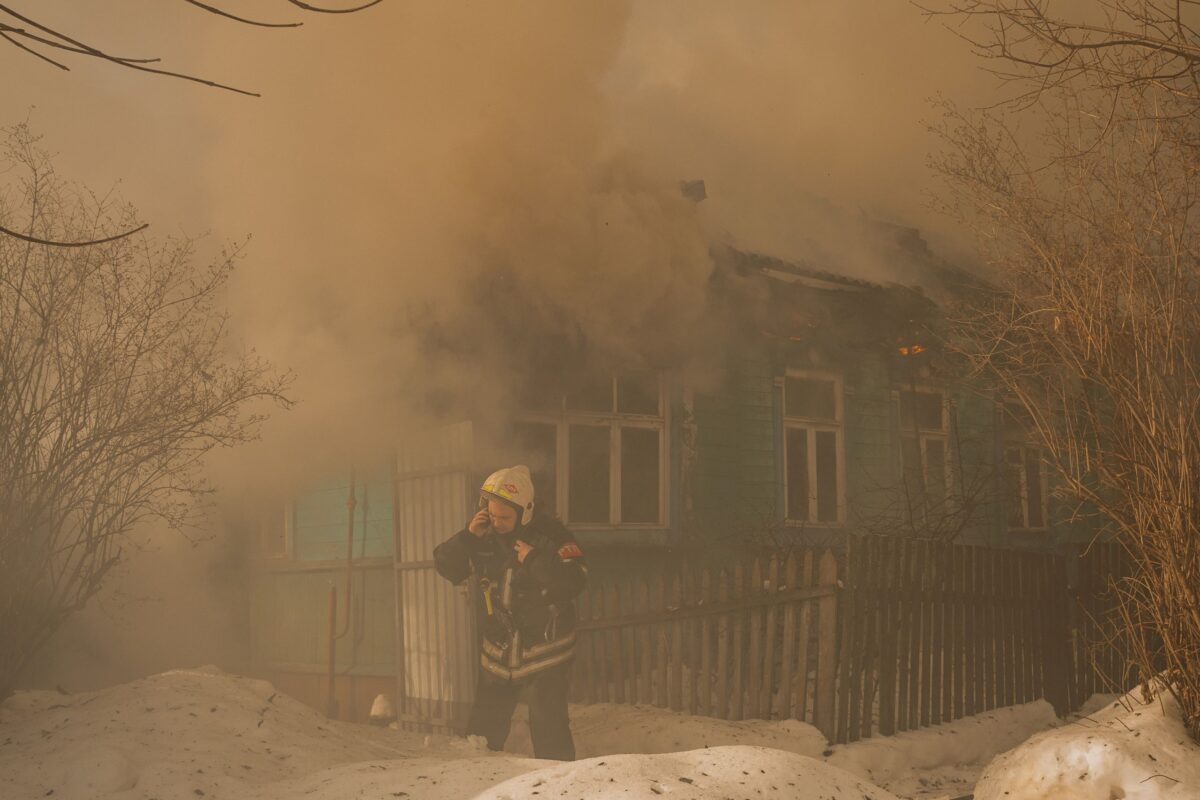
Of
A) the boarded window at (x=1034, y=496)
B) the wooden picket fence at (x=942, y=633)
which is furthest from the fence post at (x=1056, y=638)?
the boarded window at (x=1034, y=496)

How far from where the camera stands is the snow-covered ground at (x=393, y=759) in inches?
154

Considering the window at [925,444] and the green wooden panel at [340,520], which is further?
the window at [925,444]

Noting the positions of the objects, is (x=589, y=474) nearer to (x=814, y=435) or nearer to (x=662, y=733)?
(x=662, y=733)

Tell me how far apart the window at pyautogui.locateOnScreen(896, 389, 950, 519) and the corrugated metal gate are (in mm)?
5955

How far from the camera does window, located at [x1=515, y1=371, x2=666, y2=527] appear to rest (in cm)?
908

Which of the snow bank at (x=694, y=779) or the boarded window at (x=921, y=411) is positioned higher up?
the boarded window at (x=921, y=411)

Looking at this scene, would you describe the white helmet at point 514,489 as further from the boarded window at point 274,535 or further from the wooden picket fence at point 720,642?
the boarded window at point 274,535

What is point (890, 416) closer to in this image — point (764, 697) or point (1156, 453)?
point (764, 697)

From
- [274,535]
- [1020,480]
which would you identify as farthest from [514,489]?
[1020,480]

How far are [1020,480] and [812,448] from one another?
3.86 m

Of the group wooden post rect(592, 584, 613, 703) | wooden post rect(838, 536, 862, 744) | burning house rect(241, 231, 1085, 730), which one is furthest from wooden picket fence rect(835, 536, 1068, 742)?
wooden post rect(592, 584, 613, 703)

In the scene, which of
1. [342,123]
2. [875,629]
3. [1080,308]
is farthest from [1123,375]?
[342,123]

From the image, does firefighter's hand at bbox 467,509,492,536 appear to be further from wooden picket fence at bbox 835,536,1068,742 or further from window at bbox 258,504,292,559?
window at bbox 258,504,292,559

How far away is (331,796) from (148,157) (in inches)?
311
